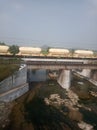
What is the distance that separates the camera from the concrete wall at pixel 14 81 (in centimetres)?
3242

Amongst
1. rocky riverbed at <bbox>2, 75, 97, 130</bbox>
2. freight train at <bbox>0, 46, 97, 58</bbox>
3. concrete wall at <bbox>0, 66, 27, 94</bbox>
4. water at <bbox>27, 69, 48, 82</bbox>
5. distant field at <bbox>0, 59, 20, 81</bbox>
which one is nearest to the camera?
rocky riverbed at <bbox>2, 75, 97, 130</bbox>

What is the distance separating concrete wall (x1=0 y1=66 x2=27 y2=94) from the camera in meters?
32.4

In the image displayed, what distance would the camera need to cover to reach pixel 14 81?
3591 cm

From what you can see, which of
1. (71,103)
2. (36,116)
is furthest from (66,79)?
(36,116)

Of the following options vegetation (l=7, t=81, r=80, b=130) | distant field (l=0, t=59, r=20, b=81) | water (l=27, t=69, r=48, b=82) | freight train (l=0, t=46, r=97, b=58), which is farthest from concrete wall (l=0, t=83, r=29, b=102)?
freight train (l=0, t=46, r=97, b=58)

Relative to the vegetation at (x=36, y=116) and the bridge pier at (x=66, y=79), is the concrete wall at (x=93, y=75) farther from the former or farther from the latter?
the vegetation at (x=36, y=116)

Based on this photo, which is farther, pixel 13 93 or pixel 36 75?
pixel 36 75

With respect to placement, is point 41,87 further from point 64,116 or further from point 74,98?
point 64,116

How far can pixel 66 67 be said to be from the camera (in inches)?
1857

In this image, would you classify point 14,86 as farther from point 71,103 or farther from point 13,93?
point 71,103

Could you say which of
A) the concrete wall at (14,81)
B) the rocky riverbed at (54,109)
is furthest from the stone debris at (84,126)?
the concrete wall at (14,81)

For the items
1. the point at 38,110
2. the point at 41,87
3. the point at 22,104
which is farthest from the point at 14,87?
the point at 41,87

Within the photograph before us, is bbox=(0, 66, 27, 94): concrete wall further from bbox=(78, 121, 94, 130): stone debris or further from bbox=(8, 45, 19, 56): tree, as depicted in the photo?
bbox=(8, 45, 19, 56): tree

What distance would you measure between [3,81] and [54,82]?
22.5 metres
